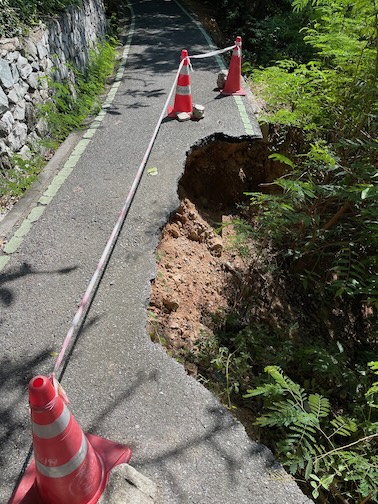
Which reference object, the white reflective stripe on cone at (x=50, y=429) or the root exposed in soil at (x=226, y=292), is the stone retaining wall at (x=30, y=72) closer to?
the root exposed in soil at (x=226, y=292)

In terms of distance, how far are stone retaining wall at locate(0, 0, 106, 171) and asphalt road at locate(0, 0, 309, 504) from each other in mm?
543

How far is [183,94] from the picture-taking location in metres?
6.19

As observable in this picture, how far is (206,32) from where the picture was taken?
1184cm

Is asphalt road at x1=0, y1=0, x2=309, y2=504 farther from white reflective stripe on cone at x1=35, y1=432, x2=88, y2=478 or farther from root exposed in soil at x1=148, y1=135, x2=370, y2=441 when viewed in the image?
white reflective stripe on cone at x1=35, y1=432, x2=88, y2=478

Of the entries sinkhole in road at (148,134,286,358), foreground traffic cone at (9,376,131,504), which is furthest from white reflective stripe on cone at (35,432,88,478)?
sinkhole in road at (148,134,286,358)

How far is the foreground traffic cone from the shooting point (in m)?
1.90

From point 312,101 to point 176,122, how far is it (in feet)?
6.62

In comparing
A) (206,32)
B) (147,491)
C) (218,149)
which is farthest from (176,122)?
(206,32)

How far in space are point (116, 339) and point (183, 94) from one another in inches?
172

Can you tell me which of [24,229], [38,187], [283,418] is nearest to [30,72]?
[38,187]

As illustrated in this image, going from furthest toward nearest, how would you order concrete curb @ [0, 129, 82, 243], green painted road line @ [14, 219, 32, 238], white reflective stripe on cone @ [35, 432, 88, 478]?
concrete curb @ [0, 129, 82, 243] < green painted road line @ [14, 219, 32, 238] < white reflective stripe on cone @ [35, 432, 88, 478]

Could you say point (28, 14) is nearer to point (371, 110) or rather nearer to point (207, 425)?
point (371, 110)

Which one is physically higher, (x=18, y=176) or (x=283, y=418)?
(x=18, y=176)

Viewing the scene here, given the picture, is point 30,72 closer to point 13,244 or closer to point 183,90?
point 183,90
